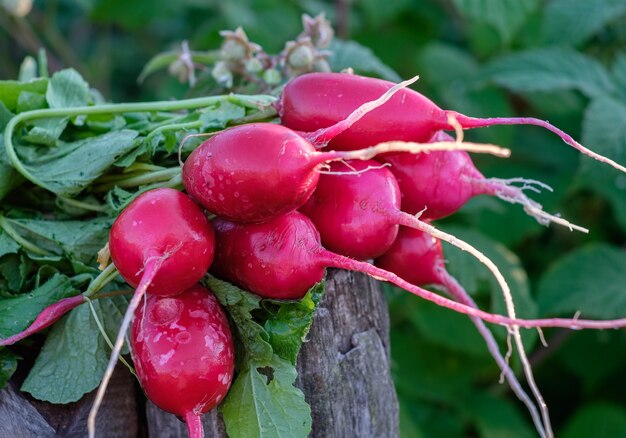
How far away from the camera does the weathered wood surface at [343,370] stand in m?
1.25

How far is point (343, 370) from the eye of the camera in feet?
4.23

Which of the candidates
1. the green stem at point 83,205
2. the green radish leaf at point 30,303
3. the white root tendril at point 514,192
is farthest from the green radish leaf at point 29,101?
the white root tendril at point 514,192

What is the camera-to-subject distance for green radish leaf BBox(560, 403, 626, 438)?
2.38 metres

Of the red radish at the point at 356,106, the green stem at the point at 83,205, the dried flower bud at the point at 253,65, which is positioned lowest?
the green stem at the point at 83,205

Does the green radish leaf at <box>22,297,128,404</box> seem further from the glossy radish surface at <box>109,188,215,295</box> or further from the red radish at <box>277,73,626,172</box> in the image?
the red radish at <box>277,73,626,172</box>

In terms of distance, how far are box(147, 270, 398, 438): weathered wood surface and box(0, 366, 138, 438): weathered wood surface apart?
0.04 metres

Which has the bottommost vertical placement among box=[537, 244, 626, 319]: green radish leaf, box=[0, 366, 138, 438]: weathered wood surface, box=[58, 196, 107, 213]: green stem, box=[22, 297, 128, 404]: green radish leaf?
box=[537, 244, 626, 319]: green radish leaf

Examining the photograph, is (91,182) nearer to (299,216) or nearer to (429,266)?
Answer: (299,216)

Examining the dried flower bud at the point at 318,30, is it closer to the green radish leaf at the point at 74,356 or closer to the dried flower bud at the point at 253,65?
the dried flower bud at the point at 253,65

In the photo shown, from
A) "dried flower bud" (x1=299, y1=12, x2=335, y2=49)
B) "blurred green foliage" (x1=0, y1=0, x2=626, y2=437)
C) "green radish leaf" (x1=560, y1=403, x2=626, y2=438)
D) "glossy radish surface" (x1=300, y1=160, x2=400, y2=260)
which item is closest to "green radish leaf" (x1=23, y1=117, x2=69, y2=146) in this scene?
"glossy radish surface" (x1=300, y1=160, x2=400, y2=260)

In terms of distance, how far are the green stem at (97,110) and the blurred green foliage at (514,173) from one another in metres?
0.74

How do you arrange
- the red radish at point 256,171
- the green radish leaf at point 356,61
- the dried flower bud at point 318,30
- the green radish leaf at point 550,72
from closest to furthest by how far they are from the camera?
the red radish at point 256,171 → the dried flower bud at point 318,30 → the green radish leaf at point 356,61 → the green radish leaf at point 550,72

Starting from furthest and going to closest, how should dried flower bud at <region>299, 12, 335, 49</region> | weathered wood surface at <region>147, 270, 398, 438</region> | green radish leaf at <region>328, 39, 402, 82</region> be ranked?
green radish leaf at <region>328, 39, 402, 82</region>, dried flower bud at <region>299, 12, 335, 49</region>, weathered wood surface at <region>147, 270, 398, 438</region>

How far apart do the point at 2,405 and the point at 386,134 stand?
0.74m
